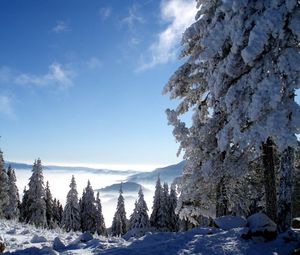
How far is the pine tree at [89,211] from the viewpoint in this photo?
2889 inches

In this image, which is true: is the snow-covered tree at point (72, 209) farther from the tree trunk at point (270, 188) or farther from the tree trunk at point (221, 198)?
the tree trunk at point (270, 188)

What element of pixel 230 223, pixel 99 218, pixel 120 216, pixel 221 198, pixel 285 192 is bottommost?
pixel 99 218

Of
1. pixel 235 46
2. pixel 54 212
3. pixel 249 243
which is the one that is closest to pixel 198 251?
pixel 249 243

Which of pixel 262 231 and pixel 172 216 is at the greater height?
pixel 262 231

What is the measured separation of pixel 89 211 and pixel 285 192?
6305 cm

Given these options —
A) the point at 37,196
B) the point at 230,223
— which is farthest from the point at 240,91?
the point at 37,196

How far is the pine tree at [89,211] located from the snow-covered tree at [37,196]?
12031 mm

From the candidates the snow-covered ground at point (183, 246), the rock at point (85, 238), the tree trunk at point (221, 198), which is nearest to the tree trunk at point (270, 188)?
the snow-covered ground at point (183, 246)

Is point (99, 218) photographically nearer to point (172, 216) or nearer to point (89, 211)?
point (89, 211)

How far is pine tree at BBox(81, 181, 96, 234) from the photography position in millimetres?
73375

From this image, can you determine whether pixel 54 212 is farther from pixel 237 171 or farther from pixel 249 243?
pixel 249 243

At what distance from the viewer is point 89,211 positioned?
241 ft

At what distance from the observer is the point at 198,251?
10.7m

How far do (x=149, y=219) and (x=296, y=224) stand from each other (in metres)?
57.2
